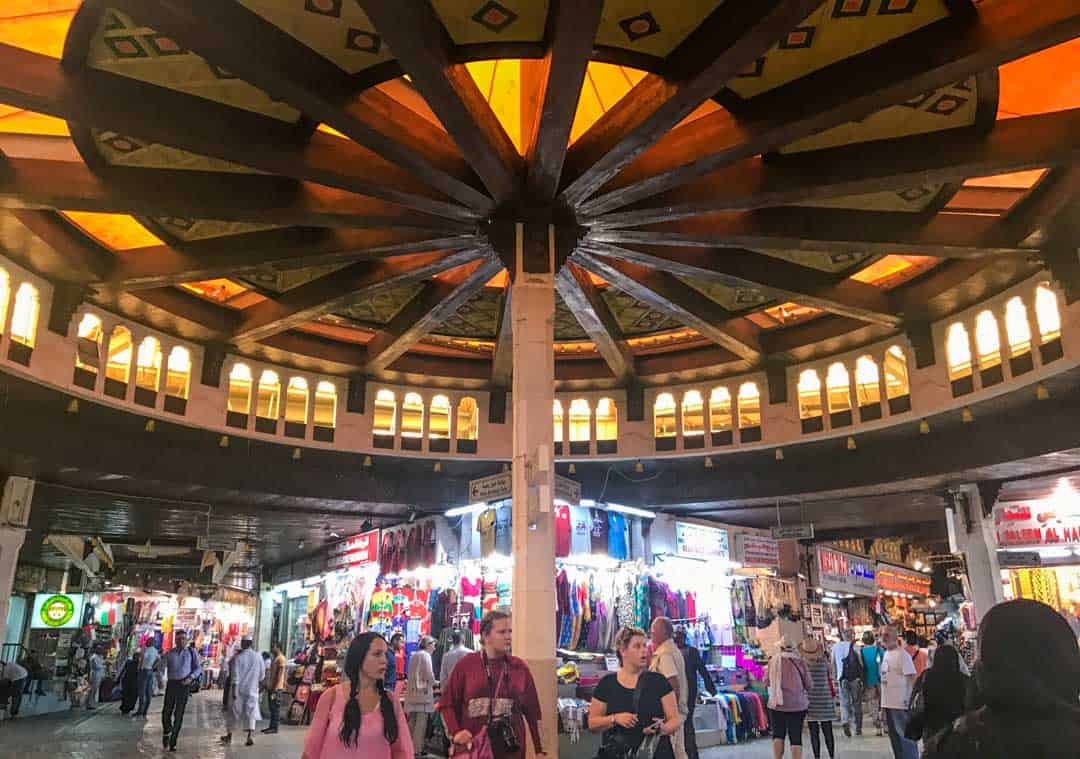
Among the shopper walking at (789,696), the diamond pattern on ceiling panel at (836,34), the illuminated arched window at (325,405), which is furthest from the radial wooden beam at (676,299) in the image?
the illuminated arched window at (325,405)

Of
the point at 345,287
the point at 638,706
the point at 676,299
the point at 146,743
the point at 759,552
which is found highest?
the point at 345,287

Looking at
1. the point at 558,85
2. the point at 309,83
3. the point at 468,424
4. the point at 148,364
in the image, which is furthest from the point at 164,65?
the point at 468,424

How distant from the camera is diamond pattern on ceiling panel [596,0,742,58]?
379 inches

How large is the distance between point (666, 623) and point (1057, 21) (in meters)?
7.81

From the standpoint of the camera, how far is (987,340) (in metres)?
17.7

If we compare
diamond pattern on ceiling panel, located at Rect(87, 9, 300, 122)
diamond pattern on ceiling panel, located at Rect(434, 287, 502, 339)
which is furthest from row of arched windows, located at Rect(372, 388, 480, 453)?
diamond pattern on ceiling panel, located at Rect(87, 9, 300, 122)

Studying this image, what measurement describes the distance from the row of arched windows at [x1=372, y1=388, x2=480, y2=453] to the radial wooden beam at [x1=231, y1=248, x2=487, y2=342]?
4.87m

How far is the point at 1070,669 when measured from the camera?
305cm

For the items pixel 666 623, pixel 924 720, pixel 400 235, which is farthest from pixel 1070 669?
pixel 400 235

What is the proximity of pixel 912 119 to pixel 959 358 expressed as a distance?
330 inches

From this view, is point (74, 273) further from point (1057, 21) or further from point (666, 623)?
point (1057, 21)

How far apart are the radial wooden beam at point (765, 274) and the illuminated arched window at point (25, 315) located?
1137cm

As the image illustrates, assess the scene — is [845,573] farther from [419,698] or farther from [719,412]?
[419,698]

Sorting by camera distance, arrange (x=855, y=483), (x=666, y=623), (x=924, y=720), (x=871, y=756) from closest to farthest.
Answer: (x=924, y=720) → (x=666, y=623) → (x=871, y=756) → (x=855, y=483)
